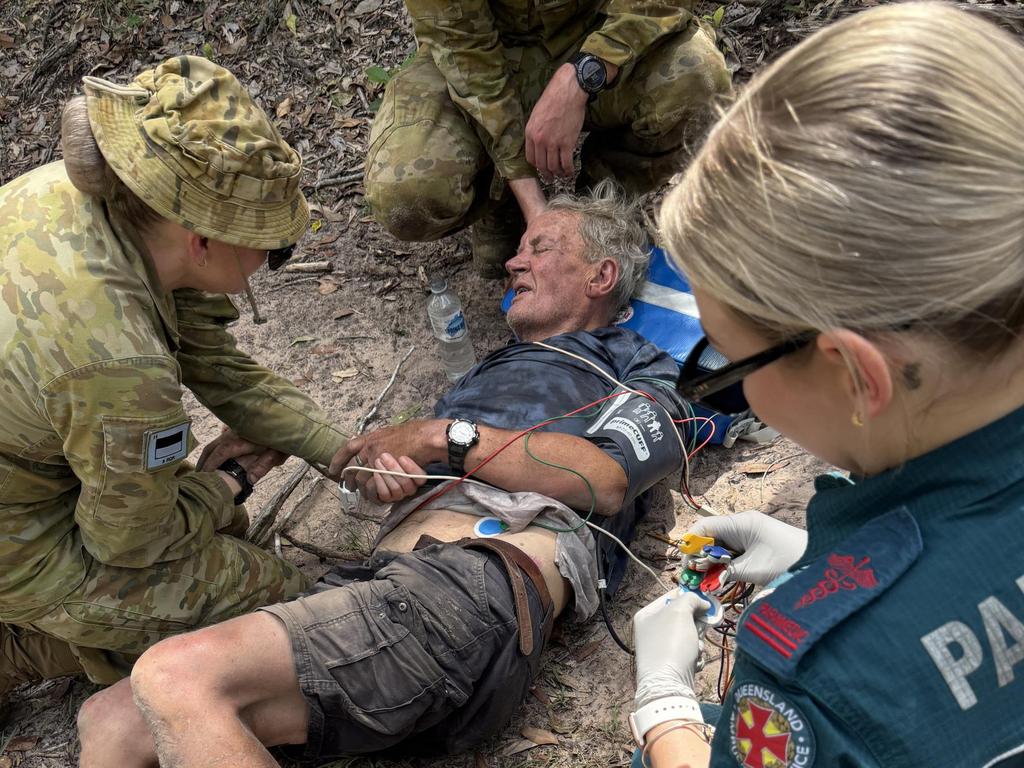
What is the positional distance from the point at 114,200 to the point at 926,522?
2516 millimetres

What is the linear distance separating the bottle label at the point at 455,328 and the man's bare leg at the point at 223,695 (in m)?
2.34

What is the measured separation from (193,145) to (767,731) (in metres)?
2.26

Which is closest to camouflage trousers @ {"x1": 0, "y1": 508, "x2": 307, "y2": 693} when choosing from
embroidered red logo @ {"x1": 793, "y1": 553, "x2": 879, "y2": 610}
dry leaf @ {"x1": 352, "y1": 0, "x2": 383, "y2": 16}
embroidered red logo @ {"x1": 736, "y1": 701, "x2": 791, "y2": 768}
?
embroidered red logo @ {"x1": 736, "y1": 701, "x2": 791, "y2": 768}

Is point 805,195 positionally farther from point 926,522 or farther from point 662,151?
point 662,151

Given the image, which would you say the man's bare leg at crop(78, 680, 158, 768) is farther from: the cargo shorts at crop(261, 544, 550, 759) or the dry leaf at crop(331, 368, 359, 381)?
the dry leaf at crop(331, 368, 359, 381)

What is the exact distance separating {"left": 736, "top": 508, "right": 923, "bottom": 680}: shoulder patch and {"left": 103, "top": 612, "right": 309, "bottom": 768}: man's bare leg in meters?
1.74

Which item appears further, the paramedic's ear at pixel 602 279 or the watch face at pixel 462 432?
the paramedic's ear at pixel 602 279

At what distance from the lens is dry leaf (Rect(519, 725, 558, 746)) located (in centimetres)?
328

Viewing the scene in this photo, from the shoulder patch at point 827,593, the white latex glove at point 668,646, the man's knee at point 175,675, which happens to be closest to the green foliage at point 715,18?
the white latex glove at point 668,646

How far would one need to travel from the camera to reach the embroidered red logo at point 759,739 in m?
1.49

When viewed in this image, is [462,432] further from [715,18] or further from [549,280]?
[715,18]

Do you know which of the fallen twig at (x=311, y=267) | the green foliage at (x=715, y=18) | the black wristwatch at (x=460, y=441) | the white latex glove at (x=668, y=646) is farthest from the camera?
the green foliage at (x=715, y=18)

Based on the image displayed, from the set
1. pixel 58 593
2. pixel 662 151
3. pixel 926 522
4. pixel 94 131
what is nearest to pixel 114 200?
pixel 94 131

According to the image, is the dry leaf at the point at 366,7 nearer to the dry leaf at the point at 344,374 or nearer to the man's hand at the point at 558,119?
the man's hand at the point at 558,119
